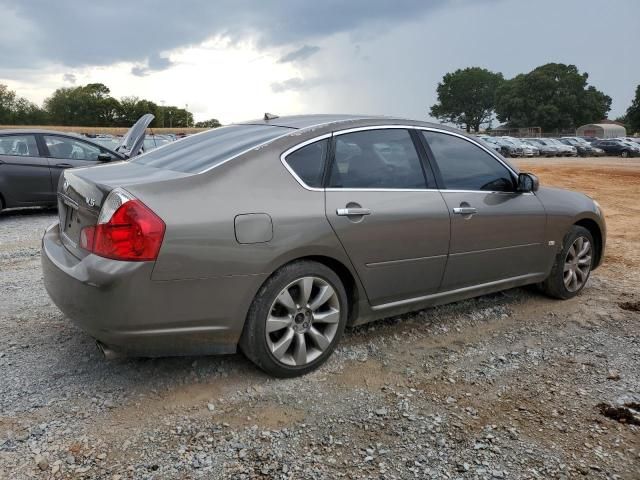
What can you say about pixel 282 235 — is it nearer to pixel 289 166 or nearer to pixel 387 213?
pixel 289 166

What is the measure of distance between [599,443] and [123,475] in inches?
91.2

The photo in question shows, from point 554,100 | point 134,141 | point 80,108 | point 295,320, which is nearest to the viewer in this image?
point 295,320

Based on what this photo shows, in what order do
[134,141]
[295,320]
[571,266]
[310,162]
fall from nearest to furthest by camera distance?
1. [295,320]
2. [310,162]
3. [571,266]
4. [134,141]

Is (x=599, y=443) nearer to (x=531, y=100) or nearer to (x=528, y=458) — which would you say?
(x=528, y=458)

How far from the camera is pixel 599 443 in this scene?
2.85m

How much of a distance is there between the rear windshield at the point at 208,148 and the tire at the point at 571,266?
9.30 ft

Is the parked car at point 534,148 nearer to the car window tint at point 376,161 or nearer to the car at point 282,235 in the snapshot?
the car at point 282,235

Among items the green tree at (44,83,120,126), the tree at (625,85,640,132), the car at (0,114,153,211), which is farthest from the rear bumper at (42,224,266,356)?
the green tree at (44,83,120,126)

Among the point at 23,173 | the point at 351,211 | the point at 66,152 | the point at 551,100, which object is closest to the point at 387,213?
the point at 351,211

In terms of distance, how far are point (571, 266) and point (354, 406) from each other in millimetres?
2955

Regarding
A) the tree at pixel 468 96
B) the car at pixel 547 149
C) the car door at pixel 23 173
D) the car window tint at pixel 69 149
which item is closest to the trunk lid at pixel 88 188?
the car door at pixel 23 173

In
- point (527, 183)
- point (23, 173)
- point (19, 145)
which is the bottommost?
point (23, 173)

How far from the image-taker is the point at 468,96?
12544cm

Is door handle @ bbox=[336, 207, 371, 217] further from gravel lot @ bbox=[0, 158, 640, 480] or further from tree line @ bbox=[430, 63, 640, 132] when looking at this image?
tree line @ bbox=[430, 63, 640, 132]
